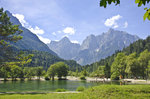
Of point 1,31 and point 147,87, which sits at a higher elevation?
point 1,31

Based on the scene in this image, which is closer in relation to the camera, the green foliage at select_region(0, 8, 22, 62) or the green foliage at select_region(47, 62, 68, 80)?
the green foliage at select_region(0, 8, 22, 62)

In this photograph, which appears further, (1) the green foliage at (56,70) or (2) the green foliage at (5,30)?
(1) the green foliage at (56,70)

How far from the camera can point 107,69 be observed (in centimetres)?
9850

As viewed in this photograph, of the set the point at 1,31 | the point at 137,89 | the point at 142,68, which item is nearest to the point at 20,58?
the point at 1,31

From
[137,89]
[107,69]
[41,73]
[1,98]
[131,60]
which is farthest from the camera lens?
[41,73]

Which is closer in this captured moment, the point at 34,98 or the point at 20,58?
the point at 34,98

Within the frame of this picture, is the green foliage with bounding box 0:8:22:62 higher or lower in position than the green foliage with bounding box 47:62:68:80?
higher

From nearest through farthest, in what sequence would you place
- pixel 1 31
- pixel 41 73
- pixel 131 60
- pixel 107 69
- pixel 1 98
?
pixel 1 98
pixel 1 31
pixel 131 60
pixel 107 69
pixel 41 73

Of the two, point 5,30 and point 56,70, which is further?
point 56,70

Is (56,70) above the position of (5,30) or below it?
below

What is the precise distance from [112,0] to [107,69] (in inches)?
3908

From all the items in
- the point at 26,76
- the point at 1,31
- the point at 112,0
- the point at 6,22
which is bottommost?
the point at 26,76

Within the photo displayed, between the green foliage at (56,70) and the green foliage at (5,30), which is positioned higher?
the green foliage at (5,30)

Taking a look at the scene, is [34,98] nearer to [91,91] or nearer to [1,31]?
[91,91]
